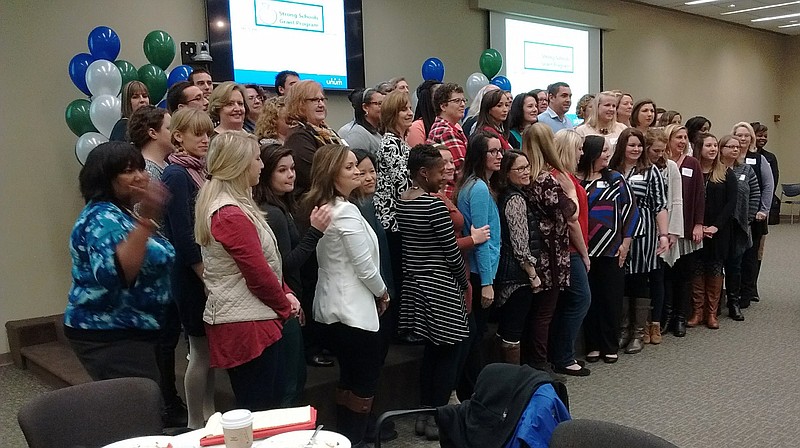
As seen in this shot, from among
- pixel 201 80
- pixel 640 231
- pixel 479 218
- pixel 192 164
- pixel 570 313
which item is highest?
pixel 201 80

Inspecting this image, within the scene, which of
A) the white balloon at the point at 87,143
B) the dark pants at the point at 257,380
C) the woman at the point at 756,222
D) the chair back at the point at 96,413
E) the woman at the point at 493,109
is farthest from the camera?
the woman at the point at 756,222

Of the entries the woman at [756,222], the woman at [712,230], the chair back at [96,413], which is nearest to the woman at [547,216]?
the woman at [712,230]

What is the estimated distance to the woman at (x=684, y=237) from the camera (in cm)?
462

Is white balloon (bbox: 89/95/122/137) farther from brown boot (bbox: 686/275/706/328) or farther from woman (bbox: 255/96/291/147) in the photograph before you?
brown boot (bbox: 686/275/706/328)

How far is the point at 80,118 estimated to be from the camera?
166 inches

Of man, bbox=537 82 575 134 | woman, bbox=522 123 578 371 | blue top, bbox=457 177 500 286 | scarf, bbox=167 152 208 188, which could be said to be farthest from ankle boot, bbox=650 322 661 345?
scarf, bbox=167 152 208 188

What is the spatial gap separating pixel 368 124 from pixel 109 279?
2.07m

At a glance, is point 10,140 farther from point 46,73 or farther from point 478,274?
point 478,274

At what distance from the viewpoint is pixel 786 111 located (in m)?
13.1

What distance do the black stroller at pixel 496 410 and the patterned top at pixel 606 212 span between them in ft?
6.93

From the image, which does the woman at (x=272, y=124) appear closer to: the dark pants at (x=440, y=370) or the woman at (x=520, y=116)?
the dark pants at (x=440, y=370)

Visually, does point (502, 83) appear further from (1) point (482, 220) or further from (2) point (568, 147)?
(1) point (482, 220)

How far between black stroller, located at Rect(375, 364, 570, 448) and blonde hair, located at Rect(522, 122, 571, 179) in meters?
1.77

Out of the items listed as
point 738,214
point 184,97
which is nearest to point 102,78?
point 184,97
